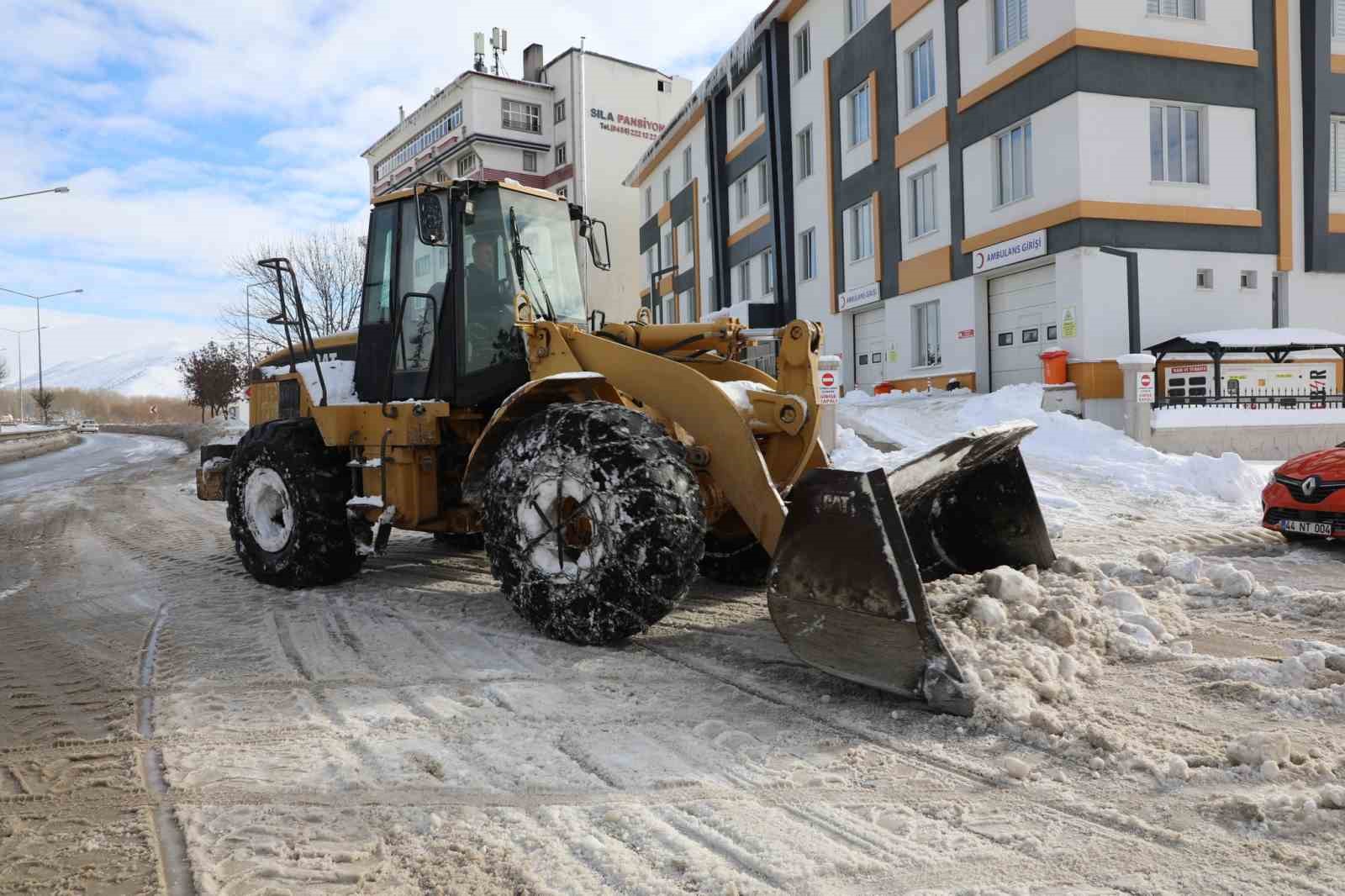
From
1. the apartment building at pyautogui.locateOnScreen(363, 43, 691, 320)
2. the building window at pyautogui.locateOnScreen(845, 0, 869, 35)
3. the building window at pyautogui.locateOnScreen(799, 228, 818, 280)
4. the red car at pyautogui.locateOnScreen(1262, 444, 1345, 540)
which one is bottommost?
the red car at pyautogui.locateOnScreen(1262, 444, 1345, 540)

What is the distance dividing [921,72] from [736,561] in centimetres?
1873

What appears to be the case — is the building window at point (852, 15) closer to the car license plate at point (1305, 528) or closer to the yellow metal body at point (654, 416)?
the car license plate at point (1305, 528)

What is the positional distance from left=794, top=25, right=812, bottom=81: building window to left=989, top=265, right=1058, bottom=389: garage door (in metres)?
10.7

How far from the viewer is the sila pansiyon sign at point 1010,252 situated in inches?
677

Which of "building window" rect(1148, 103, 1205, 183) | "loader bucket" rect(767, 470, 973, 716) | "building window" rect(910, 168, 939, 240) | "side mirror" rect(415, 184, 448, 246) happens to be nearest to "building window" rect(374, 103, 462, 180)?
"building window" rect(910, 168, 939, 240)

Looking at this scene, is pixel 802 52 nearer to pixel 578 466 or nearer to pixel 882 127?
pixel 882 127

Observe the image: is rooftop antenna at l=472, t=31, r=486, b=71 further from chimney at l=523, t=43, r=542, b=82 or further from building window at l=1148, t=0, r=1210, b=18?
building window at l=1148, t=0, r=1210, b=18

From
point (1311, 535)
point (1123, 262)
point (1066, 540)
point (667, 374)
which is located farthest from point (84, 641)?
point (1123, 262)

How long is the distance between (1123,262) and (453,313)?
48.2 feet

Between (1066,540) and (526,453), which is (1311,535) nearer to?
(1066,540)

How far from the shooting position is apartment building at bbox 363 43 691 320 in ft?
164

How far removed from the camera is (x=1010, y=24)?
18344 millimetres

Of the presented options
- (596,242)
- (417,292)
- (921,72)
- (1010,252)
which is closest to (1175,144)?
(1010,252)

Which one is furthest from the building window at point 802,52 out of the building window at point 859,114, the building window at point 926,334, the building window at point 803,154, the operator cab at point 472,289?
the operator cab at point 472,289
